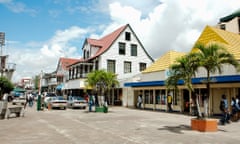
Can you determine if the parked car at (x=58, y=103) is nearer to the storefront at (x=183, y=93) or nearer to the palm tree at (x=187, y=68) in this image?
the storefront at (x=183, y=93)

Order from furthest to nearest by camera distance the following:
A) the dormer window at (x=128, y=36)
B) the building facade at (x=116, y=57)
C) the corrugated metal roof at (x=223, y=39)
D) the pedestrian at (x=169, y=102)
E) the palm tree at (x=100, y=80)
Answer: the dormer window at (x=128, y=36) → the building facade at (x=116, y=57) → the palm tree at (x=100, y=80) → the pedestrian at (x=169, y=102) → the corrugated metal roof at (x=223, y=39)

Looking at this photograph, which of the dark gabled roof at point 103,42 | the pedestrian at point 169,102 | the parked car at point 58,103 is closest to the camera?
the pedestrian at point 169,102

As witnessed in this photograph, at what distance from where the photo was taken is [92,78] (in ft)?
76.5

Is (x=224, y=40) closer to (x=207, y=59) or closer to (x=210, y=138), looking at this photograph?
(x=207, y=59)

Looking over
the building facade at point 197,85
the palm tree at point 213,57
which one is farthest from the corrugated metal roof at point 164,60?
the palm tree at point 213,57

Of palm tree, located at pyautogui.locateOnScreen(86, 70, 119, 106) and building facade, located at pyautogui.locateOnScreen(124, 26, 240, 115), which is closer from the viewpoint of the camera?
building facade, located at pyautogui.locateOnScreen(124, 26, 240, 115)

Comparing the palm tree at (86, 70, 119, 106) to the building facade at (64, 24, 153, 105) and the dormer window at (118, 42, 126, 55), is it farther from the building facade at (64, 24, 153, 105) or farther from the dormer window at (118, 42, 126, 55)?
the dormer window at (118, 42, 126, 55)

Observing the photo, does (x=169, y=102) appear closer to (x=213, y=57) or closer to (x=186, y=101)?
(x=186, y=101)

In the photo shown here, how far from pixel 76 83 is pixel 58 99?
1050 cm

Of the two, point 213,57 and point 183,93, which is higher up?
point 213,57

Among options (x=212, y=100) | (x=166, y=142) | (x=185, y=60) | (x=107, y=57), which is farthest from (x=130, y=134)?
(x=107, y=57)

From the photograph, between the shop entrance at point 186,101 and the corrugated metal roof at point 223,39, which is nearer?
the corrugated metal roof at point 223,39

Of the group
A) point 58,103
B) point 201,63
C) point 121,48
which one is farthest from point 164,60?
point 201,63

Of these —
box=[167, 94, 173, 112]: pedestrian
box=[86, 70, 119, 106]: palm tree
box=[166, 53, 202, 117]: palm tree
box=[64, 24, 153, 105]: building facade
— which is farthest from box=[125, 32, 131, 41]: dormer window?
box=[166, 53, 202, 117]: palm tree
